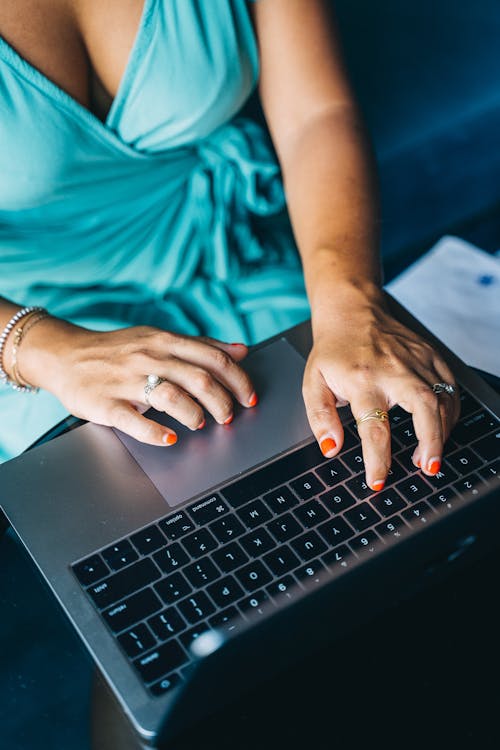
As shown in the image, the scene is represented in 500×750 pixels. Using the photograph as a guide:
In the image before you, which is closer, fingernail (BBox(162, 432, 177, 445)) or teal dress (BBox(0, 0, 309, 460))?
fingernail (BBox(162, 432, 177, 445))

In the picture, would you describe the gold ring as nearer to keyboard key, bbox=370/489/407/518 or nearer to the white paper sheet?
keyboard key, bbox=370/489/407/518

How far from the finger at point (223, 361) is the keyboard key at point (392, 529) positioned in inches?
7.6

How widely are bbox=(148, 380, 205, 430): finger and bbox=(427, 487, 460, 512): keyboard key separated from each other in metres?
0.24

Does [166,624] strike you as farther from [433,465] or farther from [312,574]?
[433,465]

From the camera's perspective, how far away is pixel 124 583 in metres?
0.65

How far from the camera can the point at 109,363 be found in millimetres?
821

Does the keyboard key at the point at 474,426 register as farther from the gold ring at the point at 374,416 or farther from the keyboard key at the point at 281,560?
the keyboard key at the point at 281,560

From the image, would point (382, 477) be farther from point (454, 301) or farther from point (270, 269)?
point (454, 301)

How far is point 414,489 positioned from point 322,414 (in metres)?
0.12

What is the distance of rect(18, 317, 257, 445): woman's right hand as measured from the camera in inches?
30.0

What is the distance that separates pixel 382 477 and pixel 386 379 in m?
0.12

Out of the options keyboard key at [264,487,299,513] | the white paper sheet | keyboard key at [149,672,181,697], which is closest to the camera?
keyboard key at [149,672,181,697]

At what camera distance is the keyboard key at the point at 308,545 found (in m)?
0.66

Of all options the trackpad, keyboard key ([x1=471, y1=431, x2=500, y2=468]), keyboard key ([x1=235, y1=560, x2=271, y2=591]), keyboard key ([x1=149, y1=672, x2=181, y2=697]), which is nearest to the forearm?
the trackpad
